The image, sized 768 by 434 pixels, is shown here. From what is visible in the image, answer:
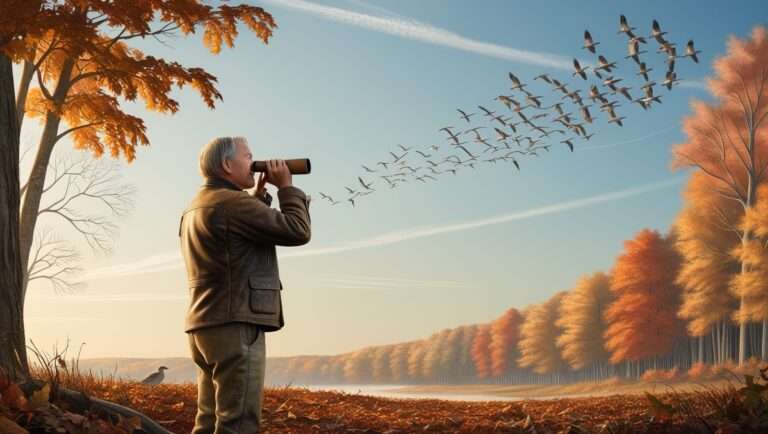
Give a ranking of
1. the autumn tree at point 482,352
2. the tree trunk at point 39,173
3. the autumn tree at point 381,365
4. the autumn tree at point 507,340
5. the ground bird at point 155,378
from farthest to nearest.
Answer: the autumn tree at point 381,365
the autumn tree at point 482,352
the autumn tree at point 507,340
the tree trunk at point 39,173
the ground bird at point 155,378

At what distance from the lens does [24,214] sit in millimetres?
13695

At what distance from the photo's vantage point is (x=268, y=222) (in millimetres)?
4055

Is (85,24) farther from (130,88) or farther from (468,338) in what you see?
(468,338)

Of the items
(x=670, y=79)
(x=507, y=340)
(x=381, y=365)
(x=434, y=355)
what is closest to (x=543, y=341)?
Result: (x=507, y=340)

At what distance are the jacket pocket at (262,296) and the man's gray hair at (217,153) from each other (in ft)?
2.51

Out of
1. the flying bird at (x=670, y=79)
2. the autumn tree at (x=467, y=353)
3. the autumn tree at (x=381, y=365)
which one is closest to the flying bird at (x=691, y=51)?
the flying bird at (x=670, y=79)

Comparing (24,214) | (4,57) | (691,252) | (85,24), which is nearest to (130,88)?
(85,24)

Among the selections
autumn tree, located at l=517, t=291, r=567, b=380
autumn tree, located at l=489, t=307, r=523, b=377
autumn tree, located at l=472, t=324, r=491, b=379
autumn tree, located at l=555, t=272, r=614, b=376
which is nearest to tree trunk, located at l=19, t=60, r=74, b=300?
autumn tree, located at l=555, t=272, r=614, b=376

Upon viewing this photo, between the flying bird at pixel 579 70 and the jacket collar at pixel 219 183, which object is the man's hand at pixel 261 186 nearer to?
the jacket collar at pixel 219 183

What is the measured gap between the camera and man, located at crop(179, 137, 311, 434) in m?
4.02

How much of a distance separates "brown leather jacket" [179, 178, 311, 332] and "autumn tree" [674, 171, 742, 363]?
26.3 meters

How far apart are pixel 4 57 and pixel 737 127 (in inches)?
1044

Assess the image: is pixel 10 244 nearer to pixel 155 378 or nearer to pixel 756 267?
pixel 155 378

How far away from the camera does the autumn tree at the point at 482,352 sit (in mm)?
63625
